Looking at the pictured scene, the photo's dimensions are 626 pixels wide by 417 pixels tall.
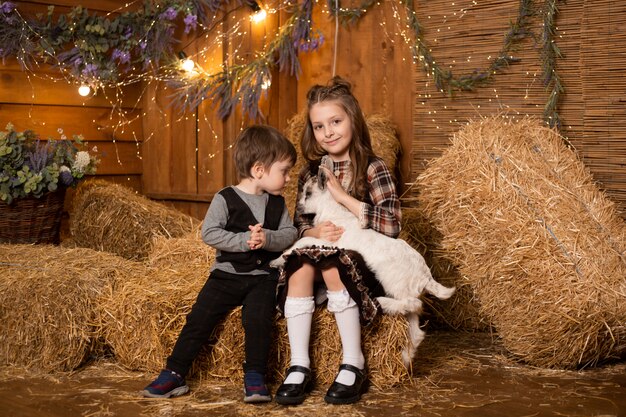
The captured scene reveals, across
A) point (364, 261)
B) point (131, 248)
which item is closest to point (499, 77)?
point (364, 261)

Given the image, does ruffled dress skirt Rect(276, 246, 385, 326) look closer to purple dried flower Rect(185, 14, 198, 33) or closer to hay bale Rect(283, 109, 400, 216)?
hay bale Rect(283, 109, 400, 216)


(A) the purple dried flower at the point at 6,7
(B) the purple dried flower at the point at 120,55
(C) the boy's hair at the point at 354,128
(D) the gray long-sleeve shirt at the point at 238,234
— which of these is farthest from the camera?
(B) the purple dried flower at the point at 120,55

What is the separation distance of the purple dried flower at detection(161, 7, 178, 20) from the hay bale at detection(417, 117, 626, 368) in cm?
213

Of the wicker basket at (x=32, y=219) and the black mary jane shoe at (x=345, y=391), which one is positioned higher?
the wicker basket at (x=32, y=219)

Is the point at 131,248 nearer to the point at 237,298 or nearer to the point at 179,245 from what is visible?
the point at 179,245

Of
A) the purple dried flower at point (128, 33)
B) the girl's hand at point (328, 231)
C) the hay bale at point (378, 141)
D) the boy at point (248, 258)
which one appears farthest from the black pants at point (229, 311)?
the purple dried flower at point (128, 33)

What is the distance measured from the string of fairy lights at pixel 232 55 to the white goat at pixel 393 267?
4.94 feet

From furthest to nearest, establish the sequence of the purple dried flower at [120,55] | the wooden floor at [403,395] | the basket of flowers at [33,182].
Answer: the purple dried flower at [120,55]
the basket of flowers at [33,182]
the wooden floor at [403,395]

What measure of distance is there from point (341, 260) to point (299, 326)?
0.28m

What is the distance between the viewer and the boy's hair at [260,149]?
288 centimetres

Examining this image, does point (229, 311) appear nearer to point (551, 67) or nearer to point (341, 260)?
point (341, 260)

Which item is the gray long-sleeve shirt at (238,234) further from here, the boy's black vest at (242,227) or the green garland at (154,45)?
A: the green garland at (154,45)

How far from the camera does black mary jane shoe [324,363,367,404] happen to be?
8.59ft

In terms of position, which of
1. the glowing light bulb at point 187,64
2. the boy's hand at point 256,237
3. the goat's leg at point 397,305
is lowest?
the goat's leg at point 397,305
